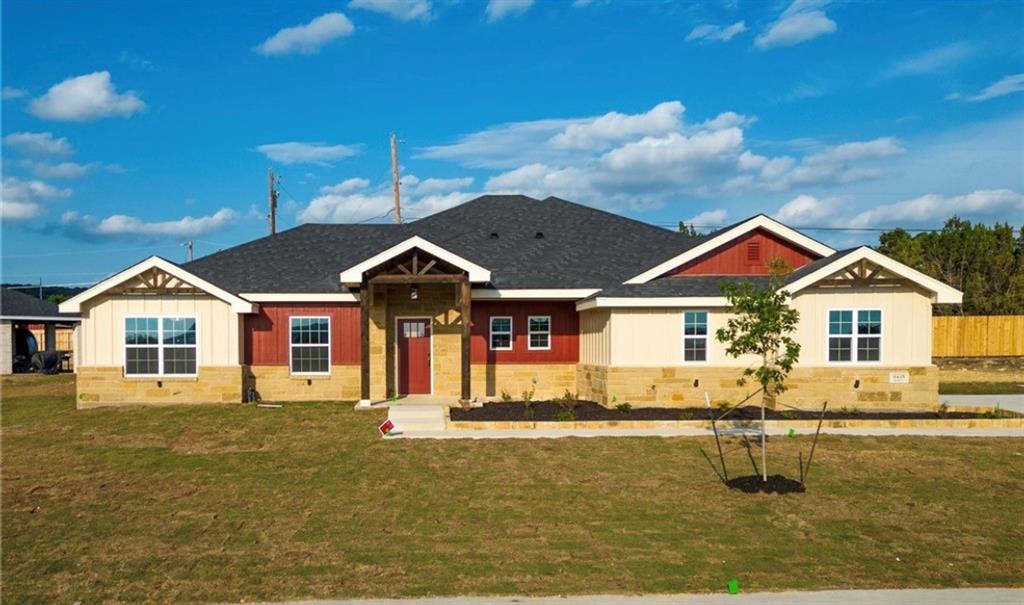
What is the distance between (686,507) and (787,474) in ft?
9.16

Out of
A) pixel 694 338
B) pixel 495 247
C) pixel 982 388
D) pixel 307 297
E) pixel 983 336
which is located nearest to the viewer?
pixel 694 338

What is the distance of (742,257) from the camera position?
69.5ft

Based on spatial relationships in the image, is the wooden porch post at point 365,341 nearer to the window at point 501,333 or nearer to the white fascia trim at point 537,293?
the white fascia trim at point 537,293

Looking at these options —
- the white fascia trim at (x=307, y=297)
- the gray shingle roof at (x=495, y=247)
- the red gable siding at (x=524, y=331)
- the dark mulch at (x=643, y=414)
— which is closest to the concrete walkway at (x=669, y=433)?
the dark mulch at (x=643, y=414)

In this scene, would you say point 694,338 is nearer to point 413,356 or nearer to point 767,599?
point 413,356

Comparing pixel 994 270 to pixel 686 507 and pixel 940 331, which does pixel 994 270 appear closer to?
pixel 940 331

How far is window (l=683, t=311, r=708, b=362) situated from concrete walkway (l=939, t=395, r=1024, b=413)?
776cm

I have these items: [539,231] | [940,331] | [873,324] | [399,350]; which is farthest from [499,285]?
[940,331]

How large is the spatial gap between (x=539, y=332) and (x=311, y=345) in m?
6.69

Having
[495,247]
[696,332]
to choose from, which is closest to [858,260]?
[696,332]

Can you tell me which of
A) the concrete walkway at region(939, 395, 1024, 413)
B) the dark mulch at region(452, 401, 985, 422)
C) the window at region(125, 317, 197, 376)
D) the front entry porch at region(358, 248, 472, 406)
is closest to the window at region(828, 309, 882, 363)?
the dark mulch at region(452, 401, 985, 422)

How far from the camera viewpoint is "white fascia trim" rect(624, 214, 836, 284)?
2084 centimetres

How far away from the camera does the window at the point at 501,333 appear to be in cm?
2219

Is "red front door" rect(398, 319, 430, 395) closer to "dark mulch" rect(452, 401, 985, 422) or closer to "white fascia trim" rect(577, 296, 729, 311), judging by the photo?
"dark mulch" rect(452, 401, 985, 422)
